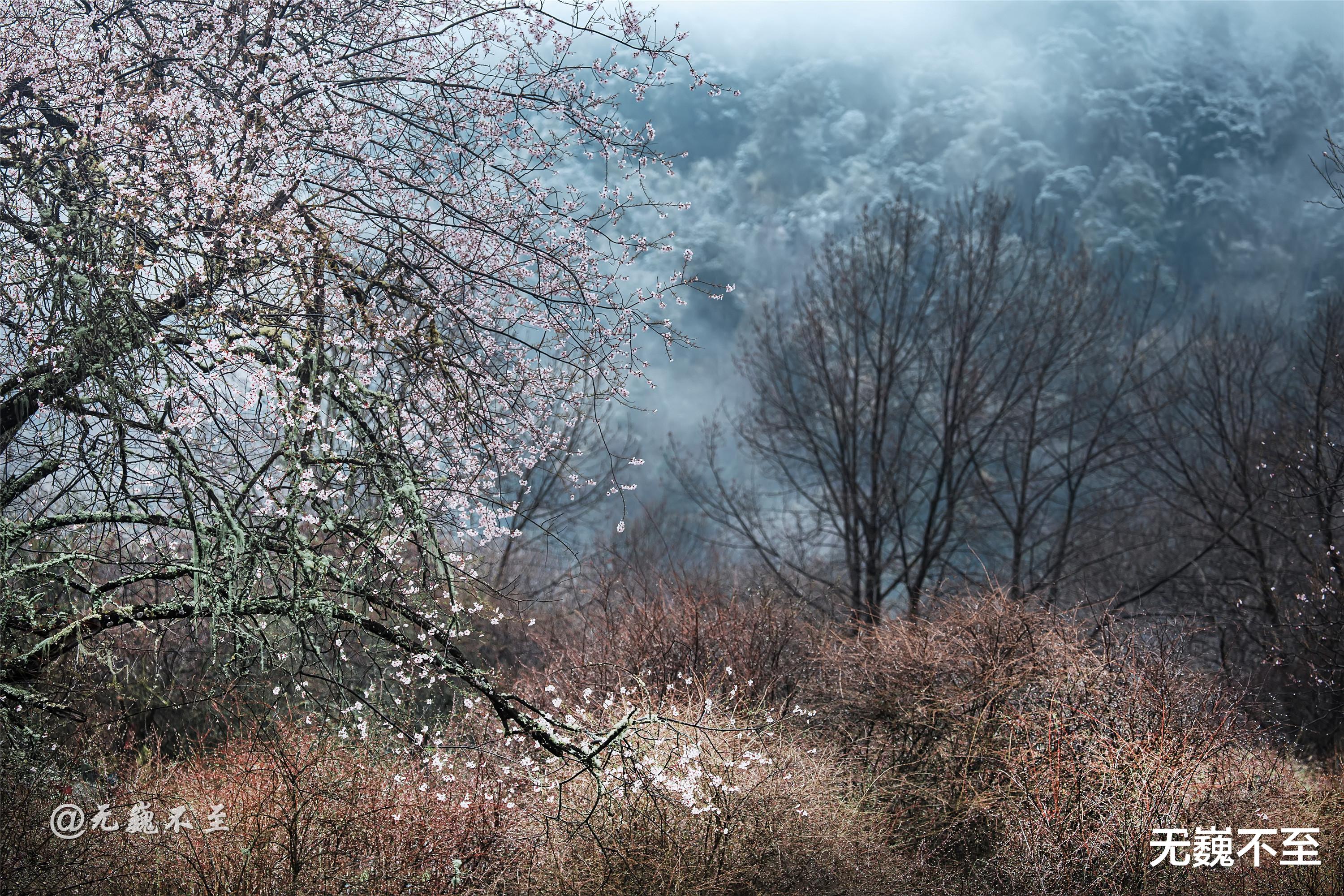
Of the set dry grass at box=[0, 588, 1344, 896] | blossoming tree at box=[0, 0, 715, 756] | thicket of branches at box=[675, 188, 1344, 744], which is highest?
thicket of branches at box=[675, 188, 1344, 744]

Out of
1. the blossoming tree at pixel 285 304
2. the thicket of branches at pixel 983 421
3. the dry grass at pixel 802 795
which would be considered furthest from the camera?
the thicket of branches at pixel 983 421

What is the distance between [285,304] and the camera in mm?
4324

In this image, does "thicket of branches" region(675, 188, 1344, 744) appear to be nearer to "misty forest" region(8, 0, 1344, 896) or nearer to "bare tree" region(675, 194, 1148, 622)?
"bare tree" region(675, 194, 1148, 622)

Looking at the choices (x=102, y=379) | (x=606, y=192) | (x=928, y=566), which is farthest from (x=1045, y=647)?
(x=102, y=379)

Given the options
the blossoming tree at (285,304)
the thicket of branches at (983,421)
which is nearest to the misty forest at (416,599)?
the blossoming tree at (285,304)

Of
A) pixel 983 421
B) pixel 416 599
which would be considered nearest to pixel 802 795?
pixel 416 599

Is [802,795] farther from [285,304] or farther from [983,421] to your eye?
[983,421]

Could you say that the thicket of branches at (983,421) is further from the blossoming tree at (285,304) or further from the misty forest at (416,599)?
the blossoming tree at (285,304)

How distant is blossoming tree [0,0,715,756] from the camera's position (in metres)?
3.76

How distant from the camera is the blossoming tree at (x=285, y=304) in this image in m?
3.76

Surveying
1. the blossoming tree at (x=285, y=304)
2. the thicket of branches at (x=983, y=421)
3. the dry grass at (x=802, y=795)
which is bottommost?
the dry grass at (x=802, y=795)

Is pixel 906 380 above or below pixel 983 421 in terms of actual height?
above

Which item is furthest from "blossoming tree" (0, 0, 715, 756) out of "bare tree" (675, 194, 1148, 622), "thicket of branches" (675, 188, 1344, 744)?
"bare tree" (675, 194, 1148, 622)

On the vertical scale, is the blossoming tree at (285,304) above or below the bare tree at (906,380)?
below
